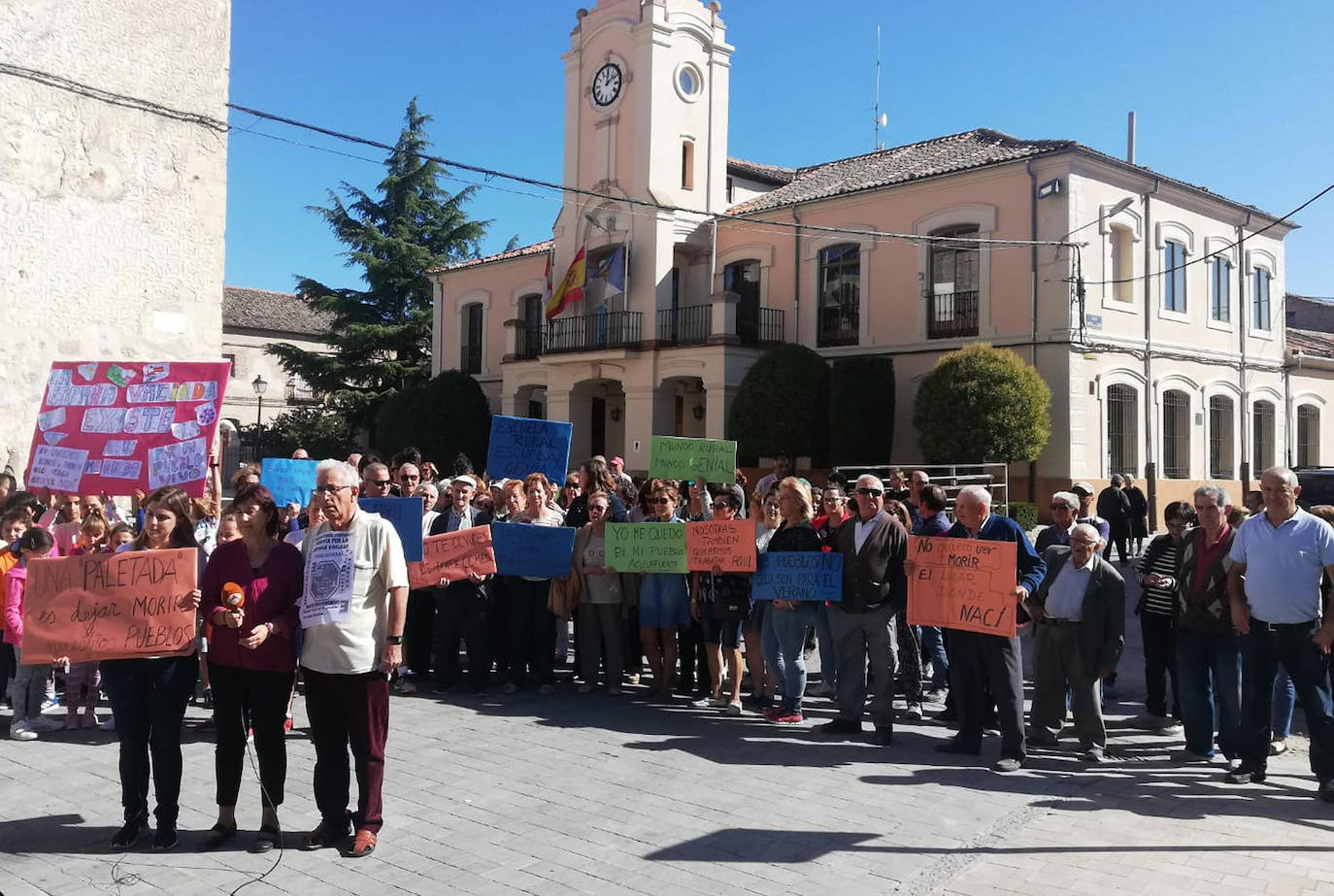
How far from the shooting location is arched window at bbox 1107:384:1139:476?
24.7 m

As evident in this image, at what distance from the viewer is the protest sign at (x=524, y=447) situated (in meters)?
11.6

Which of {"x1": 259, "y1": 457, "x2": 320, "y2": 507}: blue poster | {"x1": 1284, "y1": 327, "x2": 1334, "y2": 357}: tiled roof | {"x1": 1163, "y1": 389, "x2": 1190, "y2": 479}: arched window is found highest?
{"x1": 1284, "y1": 327, "x2": 1334, "y2": 357}: tiled roof

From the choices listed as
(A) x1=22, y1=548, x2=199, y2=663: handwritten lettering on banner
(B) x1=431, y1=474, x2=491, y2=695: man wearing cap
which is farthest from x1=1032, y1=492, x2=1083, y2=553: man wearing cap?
(A) x1=22, y1=548, x2=199, y2=663: handwritten lettering on banner

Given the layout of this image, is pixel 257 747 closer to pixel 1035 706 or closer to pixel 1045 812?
pixel 1045 812

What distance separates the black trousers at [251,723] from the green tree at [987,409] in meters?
18.5

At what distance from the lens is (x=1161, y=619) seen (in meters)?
8.42

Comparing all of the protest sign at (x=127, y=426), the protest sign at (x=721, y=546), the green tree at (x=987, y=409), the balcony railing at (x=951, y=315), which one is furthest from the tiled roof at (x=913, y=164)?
the protest sign at (x=127, y=426)

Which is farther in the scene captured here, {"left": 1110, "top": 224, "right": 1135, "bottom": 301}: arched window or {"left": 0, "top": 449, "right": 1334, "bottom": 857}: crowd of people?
{"left": 1110, "top": 224, "right": 1135, "bottom": 301}: arched window

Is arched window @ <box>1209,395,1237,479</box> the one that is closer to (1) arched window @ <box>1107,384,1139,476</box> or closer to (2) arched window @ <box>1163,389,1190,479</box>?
(2) arched window @ <box>1163,389,1190,479</box>

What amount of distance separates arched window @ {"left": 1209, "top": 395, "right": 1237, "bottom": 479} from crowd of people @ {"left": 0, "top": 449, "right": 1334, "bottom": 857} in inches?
813

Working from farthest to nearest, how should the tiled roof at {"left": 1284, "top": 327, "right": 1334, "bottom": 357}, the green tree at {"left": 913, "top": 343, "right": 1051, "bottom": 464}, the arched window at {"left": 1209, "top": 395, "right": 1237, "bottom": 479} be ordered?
the tiled roof at {"left": 1284, "top": 327, "right": 1334, "bottom": 357}
the arched window at {"left": 1209, "top": 395, "right": 1237, "bottom": 479}
the green tree at {"left": 913, "top": 343, "right": 1051, "bottom": 464}

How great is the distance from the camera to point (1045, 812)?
609cm

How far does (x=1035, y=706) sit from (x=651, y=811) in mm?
3316

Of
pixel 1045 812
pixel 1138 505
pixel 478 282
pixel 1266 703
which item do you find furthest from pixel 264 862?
pixel 478 282
